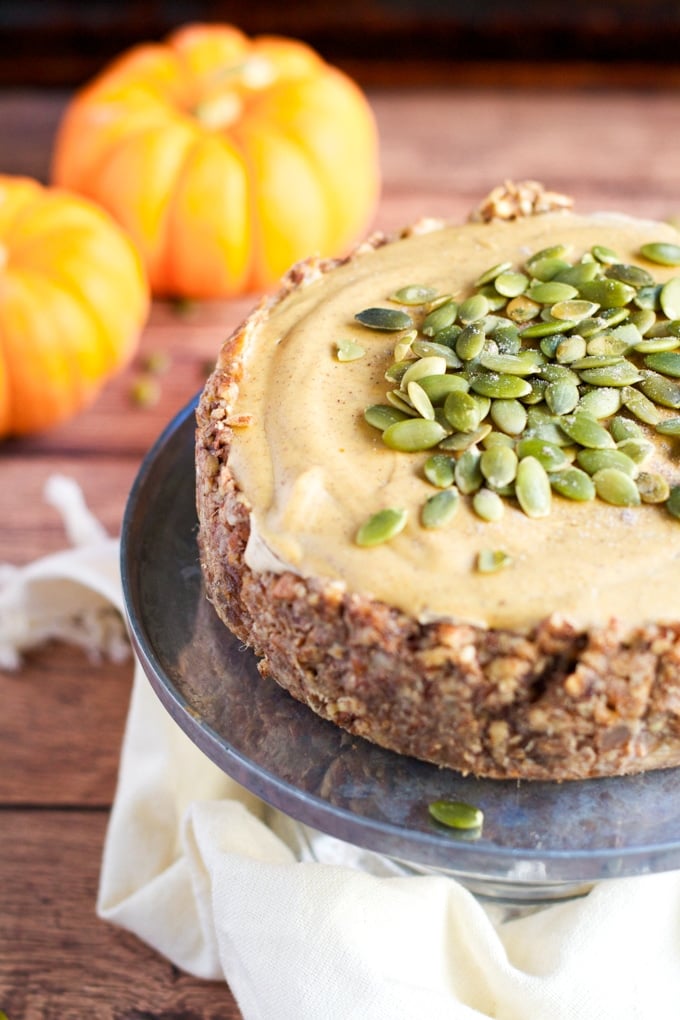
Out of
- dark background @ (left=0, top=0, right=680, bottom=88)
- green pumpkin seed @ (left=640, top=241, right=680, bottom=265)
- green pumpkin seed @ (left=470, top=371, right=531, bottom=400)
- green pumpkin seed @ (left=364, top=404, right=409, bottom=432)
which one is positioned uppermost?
green pumpkin seed @ (left=640, top=241, right=680, bottom=265)

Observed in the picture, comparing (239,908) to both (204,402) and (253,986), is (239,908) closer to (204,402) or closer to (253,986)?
(253,986)

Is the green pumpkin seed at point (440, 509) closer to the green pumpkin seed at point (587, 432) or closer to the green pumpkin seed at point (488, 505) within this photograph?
the green pumpkin seed at point (488, 505)

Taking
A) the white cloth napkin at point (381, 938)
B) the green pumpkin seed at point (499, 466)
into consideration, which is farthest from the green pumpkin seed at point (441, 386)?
the white cloth napkin at point (381, 938)

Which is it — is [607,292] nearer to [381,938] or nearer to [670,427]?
[670,427]

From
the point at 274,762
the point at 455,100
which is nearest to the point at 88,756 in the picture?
the point at 274,762

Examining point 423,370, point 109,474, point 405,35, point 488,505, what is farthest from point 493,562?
point 405,35

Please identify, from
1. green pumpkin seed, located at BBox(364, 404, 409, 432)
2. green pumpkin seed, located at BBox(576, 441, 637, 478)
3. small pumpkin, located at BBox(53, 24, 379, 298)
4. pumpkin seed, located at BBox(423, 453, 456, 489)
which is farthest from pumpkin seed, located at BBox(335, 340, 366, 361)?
small pumpkin, located at BBox(53, 24, 379, 298)

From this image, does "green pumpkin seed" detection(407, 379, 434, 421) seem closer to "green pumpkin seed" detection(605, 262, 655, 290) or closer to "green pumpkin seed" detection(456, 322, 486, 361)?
"green pumpkin seed" detection(456, 322, 486, 361)
